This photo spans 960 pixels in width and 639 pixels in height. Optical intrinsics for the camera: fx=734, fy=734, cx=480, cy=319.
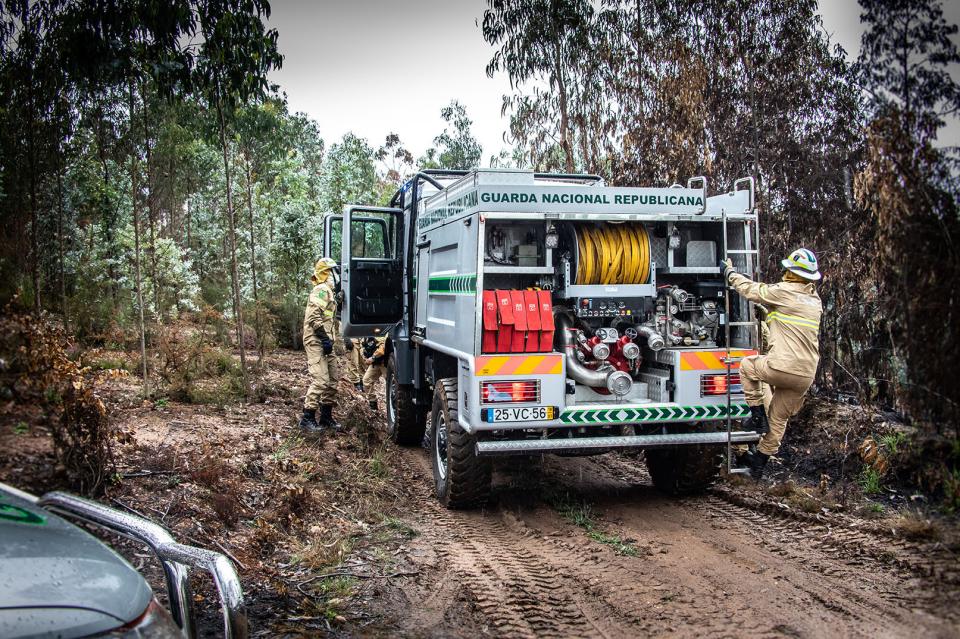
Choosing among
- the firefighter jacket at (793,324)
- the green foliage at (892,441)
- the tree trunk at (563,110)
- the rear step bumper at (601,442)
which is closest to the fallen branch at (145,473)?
the rear step bumper at (601,442)

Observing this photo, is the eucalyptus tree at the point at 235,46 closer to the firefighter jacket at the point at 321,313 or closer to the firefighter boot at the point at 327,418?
the firefighter jacket at the point at 321,313

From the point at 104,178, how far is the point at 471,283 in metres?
13.7

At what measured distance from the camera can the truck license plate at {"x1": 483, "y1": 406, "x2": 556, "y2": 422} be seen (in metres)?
5.62

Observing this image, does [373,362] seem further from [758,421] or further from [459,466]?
[758,421]

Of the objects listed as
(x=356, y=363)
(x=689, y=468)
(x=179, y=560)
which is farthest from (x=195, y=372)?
(x=179, y=560)

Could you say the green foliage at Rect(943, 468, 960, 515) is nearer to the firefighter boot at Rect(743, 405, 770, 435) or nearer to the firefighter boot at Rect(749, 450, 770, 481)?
the firefighter boot at Rect(743, 405, 770, 435)

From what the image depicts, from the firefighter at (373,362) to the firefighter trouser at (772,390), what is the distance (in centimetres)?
492

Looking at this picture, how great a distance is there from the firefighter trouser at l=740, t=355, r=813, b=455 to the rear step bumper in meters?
0.44

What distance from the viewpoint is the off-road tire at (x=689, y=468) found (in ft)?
21.0

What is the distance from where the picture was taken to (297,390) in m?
12.1

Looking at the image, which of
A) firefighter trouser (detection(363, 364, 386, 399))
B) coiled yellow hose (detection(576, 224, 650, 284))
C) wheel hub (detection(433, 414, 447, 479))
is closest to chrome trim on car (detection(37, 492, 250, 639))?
wheel hub (detection(433, 414, 447, 479))

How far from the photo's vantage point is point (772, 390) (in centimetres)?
667

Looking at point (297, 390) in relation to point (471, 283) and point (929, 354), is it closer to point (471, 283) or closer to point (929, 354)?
point (471, 283)

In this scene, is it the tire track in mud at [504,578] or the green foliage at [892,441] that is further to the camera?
the green foliage at [892,441]
